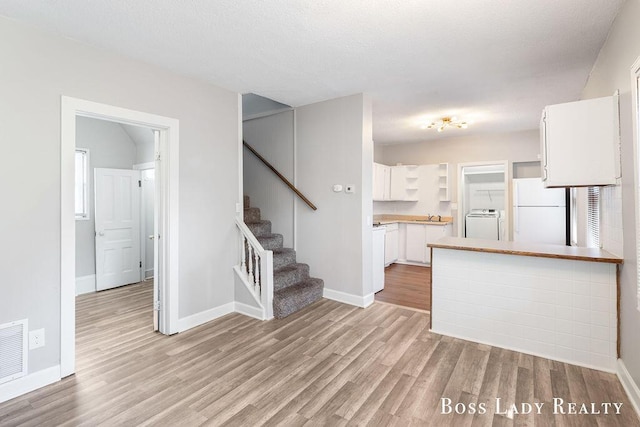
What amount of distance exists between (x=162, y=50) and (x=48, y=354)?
253cm

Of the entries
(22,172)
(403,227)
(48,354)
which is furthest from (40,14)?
(403,227)

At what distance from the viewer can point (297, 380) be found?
2348 mm

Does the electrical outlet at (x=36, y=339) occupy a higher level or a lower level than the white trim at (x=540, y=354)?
higher

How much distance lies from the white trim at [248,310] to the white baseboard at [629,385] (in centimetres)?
300

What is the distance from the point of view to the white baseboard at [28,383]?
214 cm

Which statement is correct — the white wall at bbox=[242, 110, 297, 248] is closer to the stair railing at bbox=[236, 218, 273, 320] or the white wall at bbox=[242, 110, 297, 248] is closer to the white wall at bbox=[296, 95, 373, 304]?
the white wall at bbox=[296, 95, 373, 304]

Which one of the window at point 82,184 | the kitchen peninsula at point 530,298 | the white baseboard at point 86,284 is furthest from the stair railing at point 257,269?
the window at point 82,184

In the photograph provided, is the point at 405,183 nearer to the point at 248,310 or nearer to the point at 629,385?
the point at 248,310

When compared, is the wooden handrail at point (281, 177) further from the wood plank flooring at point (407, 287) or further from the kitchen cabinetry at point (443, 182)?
the kitchen cabinetry at point (443, 182)

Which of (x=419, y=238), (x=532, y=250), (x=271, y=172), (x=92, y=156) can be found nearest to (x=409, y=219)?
(x=419, y=238)

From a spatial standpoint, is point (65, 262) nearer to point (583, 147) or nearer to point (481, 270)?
point (481, 270)

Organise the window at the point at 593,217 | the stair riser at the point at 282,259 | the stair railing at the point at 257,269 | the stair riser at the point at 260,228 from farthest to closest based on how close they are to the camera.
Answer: the stair riser at the point at 260,228
the stair riser at the point at 282,259
the stair railing at the point at 257,269
the window at the point at 593,217

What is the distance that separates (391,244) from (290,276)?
297 cm

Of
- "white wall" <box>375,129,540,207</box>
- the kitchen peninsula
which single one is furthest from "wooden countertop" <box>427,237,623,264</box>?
"white wall" <box>375,129,540,207</box>
